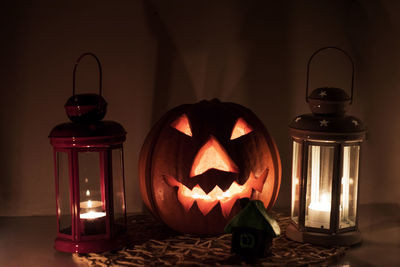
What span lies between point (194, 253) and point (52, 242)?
0.50 metres

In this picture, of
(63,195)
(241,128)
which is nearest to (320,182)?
(241,128)

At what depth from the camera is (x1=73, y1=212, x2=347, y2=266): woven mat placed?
1.23 metres

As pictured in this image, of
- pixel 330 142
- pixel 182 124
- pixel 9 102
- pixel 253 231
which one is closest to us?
pixel 253 231

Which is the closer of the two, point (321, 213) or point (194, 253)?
point (194, 253)

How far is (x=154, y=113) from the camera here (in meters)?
1.76

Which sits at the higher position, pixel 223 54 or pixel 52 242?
pixel 223 54

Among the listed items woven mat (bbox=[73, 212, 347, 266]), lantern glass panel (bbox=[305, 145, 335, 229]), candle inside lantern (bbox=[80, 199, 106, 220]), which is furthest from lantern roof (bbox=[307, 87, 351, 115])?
candle inside lantern (bbox=[80, 199, 106, 220])

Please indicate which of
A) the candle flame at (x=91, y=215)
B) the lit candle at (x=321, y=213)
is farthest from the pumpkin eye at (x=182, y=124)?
the lit candle at (x=321, y=213)

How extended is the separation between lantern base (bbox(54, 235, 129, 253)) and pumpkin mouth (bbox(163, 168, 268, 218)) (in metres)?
0.25

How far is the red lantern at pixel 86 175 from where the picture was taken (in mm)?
1276

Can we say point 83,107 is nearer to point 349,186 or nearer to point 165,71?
point 165,71

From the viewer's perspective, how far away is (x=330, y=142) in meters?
1.35

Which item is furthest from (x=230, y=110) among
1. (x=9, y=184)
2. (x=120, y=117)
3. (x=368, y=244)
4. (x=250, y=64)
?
(x=9, y=184)

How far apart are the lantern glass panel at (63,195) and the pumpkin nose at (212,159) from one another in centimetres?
41
